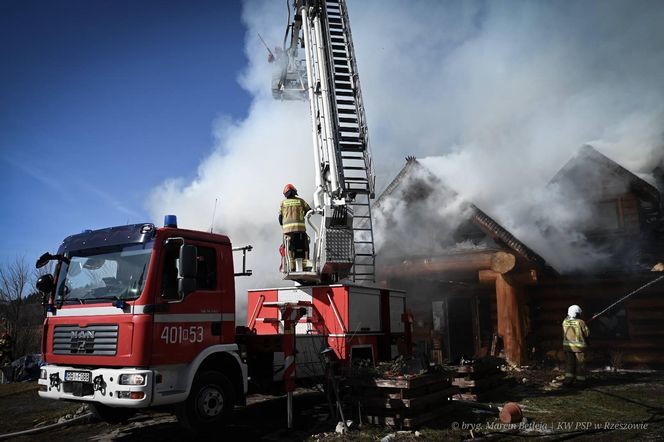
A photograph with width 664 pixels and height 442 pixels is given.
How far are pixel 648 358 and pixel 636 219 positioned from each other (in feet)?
12.4

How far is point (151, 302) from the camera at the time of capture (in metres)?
5.68

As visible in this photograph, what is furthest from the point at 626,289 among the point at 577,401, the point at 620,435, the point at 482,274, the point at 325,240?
the point at 325,240

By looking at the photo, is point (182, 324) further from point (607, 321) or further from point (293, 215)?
point (607, 321)

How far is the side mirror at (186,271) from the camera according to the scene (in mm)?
5664

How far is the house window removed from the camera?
13891 millimetres

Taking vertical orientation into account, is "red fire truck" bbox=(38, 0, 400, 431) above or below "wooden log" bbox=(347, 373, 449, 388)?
above

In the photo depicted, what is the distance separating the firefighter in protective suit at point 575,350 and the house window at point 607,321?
12.2 feet

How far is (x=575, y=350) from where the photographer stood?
1056 cm

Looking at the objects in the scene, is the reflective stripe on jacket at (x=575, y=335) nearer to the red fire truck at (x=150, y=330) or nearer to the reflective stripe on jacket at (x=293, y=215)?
the reflective stripe on jacket at (x=293, y=215)

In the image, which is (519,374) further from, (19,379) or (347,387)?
(19,379)

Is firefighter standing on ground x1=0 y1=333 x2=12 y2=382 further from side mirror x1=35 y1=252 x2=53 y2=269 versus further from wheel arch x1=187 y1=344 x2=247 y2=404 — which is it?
wheel arch x1=187 y1=344 x2=247 y2=404

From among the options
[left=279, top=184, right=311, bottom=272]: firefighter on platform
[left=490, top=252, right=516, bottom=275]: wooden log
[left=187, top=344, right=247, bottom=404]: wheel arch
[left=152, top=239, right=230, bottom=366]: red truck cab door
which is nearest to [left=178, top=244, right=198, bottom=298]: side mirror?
[left=152, top=239, right=230, bottom=366]: red truck cab door

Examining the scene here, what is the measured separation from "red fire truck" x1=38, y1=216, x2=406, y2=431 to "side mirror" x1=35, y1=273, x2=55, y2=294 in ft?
0.04

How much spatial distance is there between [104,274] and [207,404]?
2.03 metres
